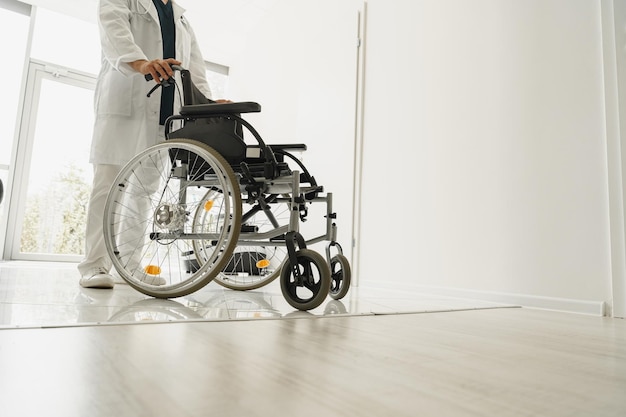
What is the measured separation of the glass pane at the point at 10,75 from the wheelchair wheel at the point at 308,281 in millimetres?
4243

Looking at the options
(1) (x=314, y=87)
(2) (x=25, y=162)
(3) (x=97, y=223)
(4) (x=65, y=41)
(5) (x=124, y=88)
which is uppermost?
(4) (x=65, y=41)

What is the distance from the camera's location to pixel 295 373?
0.51 metres

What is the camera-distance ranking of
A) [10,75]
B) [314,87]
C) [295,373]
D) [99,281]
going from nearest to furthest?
[295,373], [99,281], [314,87], [10,75]

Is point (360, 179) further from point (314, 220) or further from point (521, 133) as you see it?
point (521, 133)

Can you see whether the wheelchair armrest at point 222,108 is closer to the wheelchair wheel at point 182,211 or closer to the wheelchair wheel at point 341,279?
the wheelchair wheel at point 182,211

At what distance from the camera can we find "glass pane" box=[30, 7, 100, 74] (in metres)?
4.48

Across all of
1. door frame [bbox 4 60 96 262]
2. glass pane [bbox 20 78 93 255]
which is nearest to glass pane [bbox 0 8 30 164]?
door frame [bbox 4 60 96 262]

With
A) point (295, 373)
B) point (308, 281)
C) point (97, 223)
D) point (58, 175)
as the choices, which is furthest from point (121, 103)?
point (58, 175)

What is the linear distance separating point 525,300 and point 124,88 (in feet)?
6.61

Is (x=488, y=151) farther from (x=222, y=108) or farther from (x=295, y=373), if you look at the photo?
(x=295, y=373)

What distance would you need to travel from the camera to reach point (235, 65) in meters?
5.60

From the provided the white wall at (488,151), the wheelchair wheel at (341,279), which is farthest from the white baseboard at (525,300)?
the wheelchair wheel at (341,279)

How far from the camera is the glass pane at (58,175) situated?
4.28 metres

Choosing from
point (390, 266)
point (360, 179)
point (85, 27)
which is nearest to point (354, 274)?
point (390, 266)
